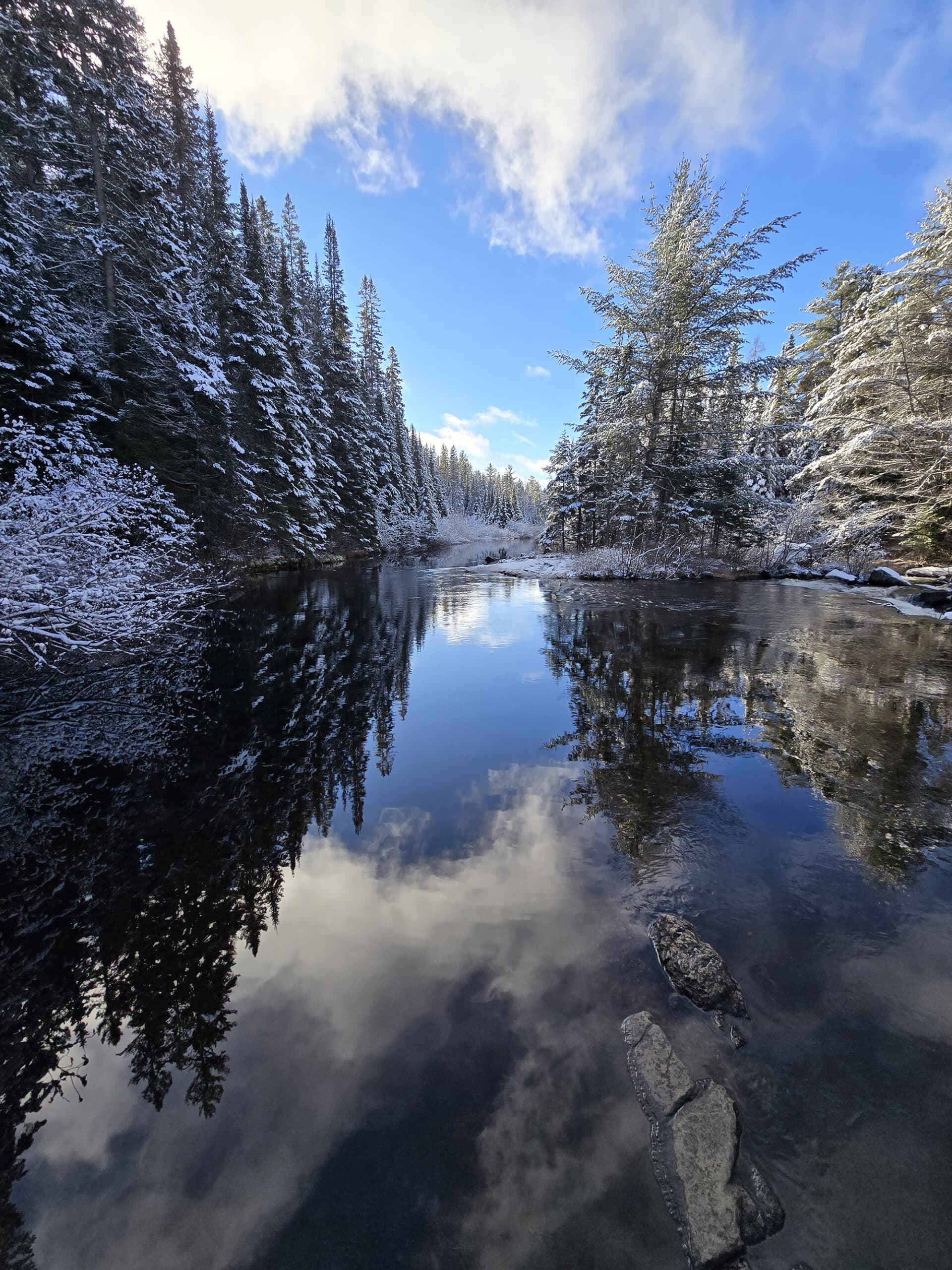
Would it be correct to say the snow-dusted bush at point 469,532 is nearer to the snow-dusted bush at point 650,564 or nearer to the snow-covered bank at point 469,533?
the snow-covered bank at point 469,533

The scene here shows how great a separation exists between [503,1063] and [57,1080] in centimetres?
217

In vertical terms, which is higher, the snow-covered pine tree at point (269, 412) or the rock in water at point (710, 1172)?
the snow-covered pine tree at point (269, 412)

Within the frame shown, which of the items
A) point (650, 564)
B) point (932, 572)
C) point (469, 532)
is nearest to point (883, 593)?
point (932, 572)

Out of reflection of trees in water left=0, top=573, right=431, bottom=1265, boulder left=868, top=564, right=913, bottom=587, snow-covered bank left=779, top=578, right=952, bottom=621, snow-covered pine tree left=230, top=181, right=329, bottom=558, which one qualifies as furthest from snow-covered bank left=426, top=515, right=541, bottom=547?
reflection of trees in water left=0, top=573, right=431, bottom=1265

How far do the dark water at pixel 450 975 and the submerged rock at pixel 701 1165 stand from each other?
0.07 metres

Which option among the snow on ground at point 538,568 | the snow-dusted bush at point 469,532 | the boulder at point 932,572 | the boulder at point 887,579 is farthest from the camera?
the snow-dusted bush at point 469,532

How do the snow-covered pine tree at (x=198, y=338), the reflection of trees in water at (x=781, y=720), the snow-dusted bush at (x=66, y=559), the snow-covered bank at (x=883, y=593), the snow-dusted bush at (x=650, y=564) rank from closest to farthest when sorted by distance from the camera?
the reflection of trees in water at (x=781, y=720) < the snow-dusted bush at (x=66, y=559) < the snow-covered bank at (x=883, y=593) < the snow-covered pine tree at (x=198, y=338) < the snow-dusted bush at (x=650, y=564)

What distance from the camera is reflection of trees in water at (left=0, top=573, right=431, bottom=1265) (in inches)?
Answer: 95.6

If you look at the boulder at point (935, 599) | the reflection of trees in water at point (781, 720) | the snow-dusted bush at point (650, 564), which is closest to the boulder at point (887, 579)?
the boulder at point (935, 599)

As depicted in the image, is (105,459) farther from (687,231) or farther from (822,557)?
(822,557)

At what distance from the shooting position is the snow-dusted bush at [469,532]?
196 feet

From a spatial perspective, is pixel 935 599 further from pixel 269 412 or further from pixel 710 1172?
pixel 269 412

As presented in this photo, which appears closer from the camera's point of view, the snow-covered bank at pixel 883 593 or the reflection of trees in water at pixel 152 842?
the reflection of trees in water at pixel 152 842

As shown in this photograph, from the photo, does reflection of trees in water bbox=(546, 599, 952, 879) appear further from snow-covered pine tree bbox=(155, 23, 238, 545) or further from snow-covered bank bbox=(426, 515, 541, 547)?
snow-covered bank bbox=(426, 515, 541, 547)
